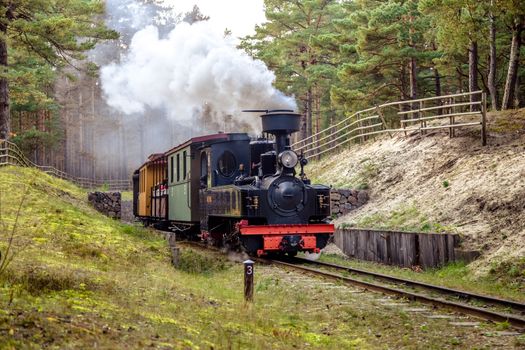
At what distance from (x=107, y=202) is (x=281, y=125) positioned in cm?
1499

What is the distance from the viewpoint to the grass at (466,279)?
1181 cm

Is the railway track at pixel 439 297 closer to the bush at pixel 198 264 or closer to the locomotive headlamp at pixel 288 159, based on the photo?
the bush at pixel 198 264

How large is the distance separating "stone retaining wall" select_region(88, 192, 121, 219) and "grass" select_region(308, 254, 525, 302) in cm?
1554

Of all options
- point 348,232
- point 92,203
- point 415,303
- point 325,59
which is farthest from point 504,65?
point 415,303

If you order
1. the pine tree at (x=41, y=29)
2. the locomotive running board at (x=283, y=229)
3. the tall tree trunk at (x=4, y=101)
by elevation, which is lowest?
the locomotive running board at (x=283, y=229)

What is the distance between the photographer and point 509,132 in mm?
19875

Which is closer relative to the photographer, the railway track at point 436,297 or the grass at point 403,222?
the railway track at point 436,297

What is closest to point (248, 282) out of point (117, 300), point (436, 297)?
point (117, 300)

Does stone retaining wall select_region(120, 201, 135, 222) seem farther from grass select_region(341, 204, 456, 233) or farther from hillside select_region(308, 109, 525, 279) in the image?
grass select_region(341, 204, 456, 233)

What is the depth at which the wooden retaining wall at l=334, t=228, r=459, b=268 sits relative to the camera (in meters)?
14.6

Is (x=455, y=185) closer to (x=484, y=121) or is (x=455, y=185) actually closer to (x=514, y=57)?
(x=484, y=121)

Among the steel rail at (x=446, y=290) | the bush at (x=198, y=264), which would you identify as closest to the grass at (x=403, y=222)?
the steel rail at (x=446, y=290)

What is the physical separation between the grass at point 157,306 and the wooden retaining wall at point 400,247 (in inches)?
124

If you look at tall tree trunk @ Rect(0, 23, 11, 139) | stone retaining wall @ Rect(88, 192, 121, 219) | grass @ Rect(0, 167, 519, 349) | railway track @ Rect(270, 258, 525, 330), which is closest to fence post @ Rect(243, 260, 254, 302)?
grass @ Rect(0, 167, 519, 349)
